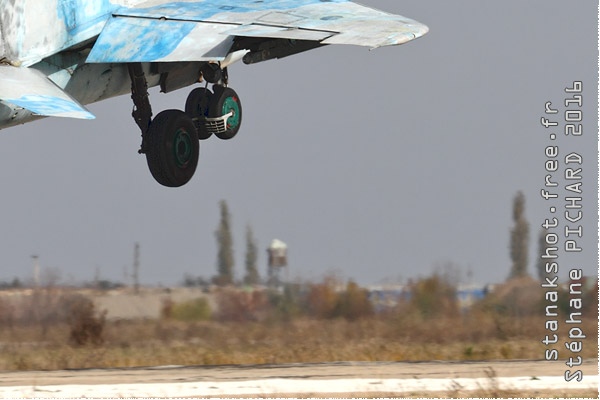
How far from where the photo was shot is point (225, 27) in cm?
3189

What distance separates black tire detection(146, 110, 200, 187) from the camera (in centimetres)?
3428

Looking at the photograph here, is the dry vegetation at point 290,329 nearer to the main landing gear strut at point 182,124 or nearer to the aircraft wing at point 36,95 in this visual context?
the main landing gear strut at point 182,124

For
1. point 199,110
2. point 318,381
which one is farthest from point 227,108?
point 318,381

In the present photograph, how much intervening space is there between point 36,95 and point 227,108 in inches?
284

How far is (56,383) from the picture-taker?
33.6m

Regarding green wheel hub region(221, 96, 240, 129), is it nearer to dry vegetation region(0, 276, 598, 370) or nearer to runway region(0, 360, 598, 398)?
runway region(0, 360, 598, 398)

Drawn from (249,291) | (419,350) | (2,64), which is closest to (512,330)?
(419,350)

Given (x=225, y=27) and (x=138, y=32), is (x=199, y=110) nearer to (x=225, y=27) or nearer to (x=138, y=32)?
(x=138, y=32)

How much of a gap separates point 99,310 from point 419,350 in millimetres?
7671

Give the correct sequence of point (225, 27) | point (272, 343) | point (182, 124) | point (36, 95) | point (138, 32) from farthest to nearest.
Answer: point (272, 343)
point (182, 124)
point (138, 32)
point (225, 27)
point (36, 95)

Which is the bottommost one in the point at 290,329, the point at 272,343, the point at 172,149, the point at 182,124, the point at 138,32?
the point at 272,343

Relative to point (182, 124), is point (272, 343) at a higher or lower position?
lower

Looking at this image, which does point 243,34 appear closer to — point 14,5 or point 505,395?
point 14,5

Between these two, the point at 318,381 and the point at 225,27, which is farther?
the point at 318,381
